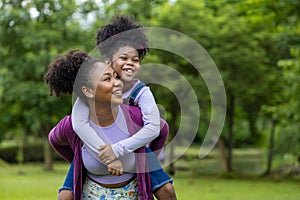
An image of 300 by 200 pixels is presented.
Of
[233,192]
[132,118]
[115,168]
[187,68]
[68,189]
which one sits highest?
[132,118]

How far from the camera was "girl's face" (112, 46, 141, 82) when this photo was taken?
11.6ft

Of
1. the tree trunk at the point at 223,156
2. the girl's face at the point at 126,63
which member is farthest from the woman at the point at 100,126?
the tree trunk at the point at 223,156

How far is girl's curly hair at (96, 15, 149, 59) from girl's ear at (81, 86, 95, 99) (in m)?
0.29

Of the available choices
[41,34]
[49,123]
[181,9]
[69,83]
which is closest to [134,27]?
[69,83]

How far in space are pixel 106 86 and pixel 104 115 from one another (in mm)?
165

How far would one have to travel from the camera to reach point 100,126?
343cm

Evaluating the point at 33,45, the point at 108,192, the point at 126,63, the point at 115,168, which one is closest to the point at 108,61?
the point at 126,63

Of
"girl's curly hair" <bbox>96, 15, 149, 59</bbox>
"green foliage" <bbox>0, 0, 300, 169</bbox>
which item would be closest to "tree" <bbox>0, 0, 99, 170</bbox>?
"green foliage" <bbox>0, 0, 300, 169</bbox>

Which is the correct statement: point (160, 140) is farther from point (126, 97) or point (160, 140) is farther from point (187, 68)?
point (187, 68)

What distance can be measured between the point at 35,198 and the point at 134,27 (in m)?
11.4

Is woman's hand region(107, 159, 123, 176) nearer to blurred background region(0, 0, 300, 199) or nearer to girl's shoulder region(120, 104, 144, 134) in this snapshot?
girl's shoulder region(120, 104, 144, 134)

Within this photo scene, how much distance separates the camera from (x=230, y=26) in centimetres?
2112

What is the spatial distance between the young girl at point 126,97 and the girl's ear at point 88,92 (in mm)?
71

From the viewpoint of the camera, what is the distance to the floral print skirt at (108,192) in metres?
3.44
